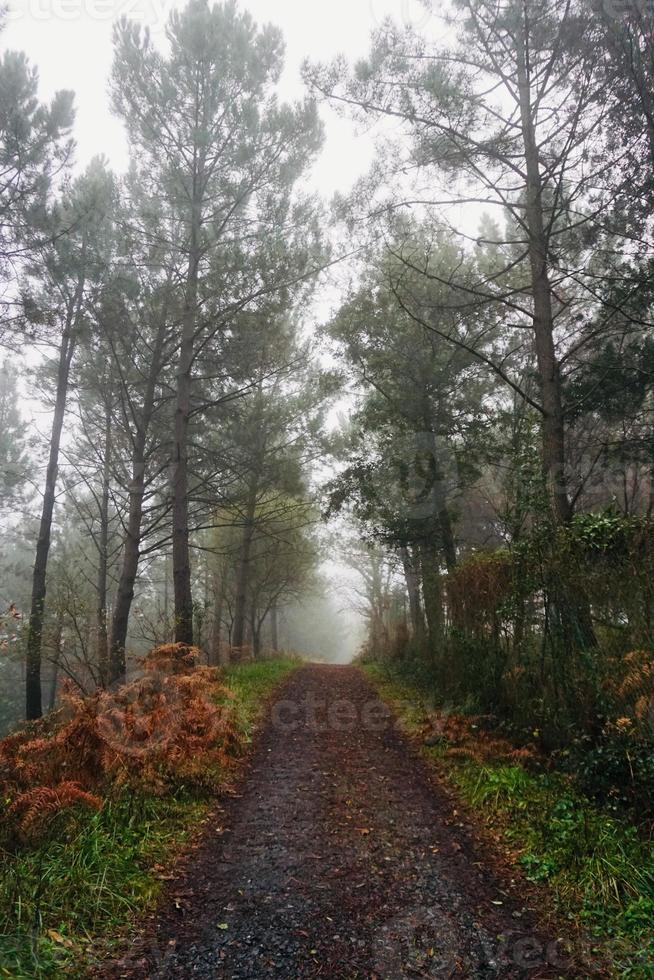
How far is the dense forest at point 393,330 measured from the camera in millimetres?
5453

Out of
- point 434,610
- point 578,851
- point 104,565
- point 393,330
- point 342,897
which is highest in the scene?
point 393,330

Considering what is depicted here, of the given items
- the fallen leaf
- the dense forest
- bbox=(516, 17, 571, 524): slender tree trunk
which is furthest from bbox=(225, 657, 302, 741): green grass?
bbox=(516, 17, 571, 524): slender tree trunk

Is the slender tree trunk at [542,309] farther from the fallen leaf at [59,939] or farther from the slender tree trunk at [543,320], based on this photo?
the fallen leaf at [59,939]

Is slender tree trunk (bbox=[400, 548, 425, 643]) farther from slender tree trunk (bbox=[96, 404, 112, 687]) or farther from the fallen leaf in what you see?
the fallen leaf

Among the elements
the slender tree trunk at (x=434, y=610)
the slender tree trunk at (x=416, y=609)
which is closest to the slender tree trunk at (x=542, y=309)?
the slender tree trunk at (x=434, y=610)

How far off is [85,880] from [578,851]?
3.00m

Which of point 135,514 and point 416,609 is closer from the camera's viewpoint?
point 135,514

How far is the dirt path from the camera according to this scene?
2596 millimetres

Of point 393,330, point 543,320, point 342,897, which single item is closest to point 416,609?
point 393,330

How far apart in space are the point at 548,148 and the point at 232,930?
959 centimetres

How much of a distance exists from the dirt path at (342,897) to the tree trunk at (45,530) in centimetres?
691

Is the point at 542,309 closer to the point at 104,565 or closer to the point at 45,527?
the point at 45,527

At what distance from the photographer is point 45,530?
11.5 meters

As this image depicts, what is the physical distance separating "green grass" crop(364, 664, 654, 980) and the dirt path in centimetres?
22
